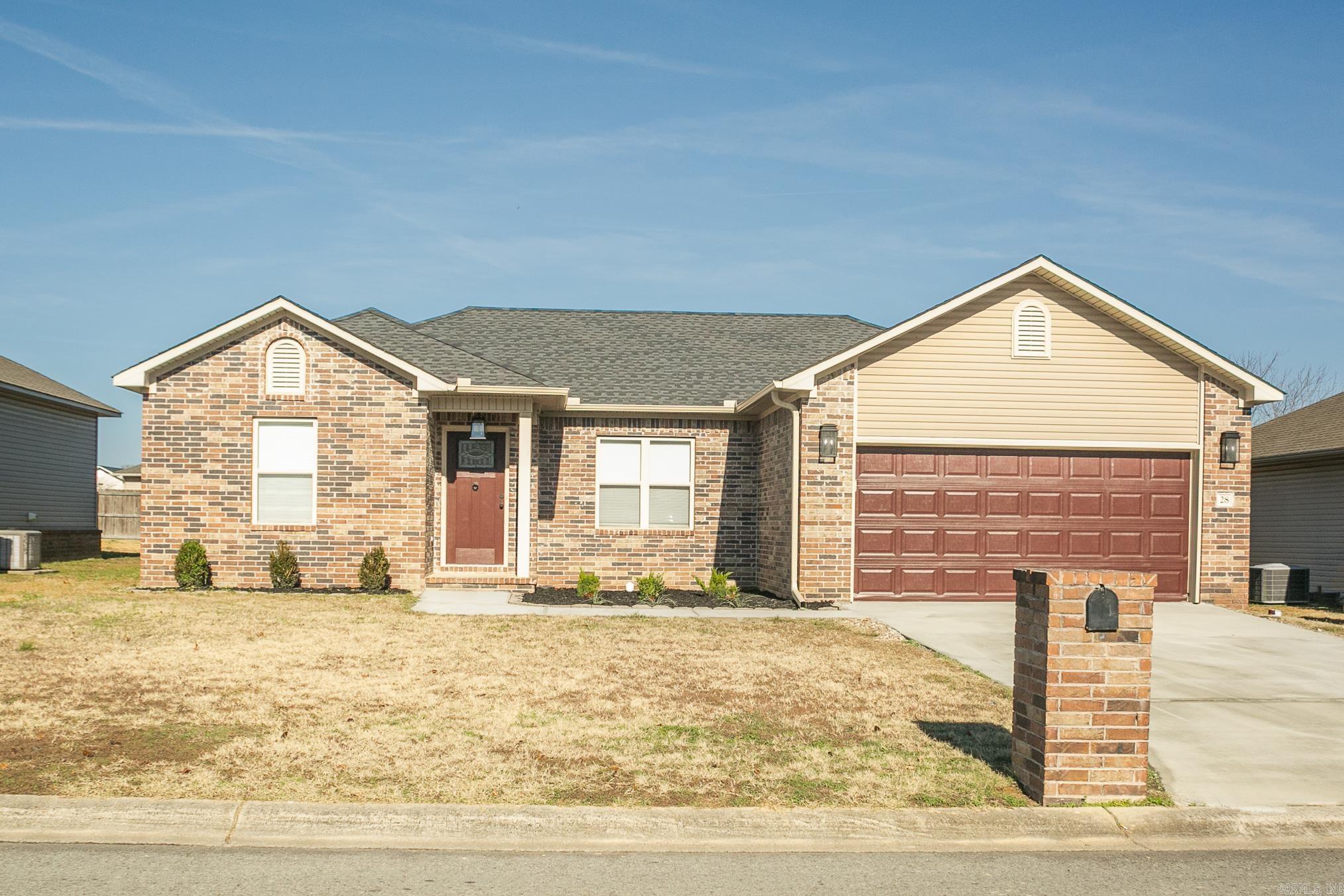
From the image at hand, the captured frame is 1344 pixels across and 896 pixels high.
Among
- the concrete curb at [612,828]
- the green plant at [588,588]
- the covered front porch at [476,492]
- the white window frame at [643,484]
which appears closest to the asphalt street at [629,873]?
the concrete curb at [612,828]

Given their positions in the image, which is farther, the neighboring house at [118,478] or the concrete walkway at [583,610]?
the neighboring house at [118,478]

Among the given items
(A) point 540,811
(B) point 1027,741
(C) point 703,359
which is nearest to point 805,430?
(C) point 703,359

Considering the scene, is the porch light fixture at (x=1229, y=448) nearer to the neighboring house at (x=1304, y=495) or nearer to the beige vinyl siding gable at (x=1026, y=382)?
the beige vinyl siding gable at (x=1026, y=382)

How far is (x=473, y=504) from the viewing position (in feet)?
59.1

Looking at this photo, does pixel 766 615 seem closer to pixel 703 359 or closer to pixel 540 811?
pixel 703 359

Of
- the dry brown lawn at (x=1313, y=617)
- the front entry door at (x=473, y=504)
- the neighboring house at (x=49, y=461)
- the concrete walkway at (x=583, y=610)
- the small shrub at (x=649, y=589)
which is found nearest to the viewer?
the dry brown lawn at (x=1313, y=617)

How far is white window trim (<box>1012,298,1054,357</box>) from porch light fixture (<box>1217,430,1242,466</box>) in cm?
288

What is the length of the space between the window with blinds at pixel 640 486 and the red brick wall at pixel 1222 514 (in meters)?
7.88

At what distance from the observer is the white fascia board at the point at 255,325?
16156mm

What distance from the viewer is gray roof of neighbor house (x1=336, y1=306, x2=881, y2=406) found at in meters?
18.1

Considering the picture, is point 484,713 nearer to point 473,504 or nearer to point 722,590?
point 722,590

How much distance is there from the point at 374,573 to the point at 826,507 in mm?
6615

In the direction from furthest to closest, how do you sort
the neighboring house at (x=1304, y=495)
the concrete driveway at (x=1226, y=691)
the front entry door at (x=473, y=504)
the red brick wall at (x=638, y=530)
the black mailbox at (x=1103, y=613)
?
the neighboring house at (x=1304, y=495)
the red brick wall at (x=638, y=530)
the front entry door at (x=473, y=504)
the concrete driveway at (x=1226, y=691)
the black mailbox at (x=1103, y=613)

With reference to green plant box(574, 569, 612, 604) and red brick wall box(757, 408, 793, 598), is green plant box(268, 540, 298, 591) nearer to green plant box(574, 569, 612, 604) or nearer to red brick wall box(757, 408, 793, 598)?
green plant box(574, 569, 612, 604)
